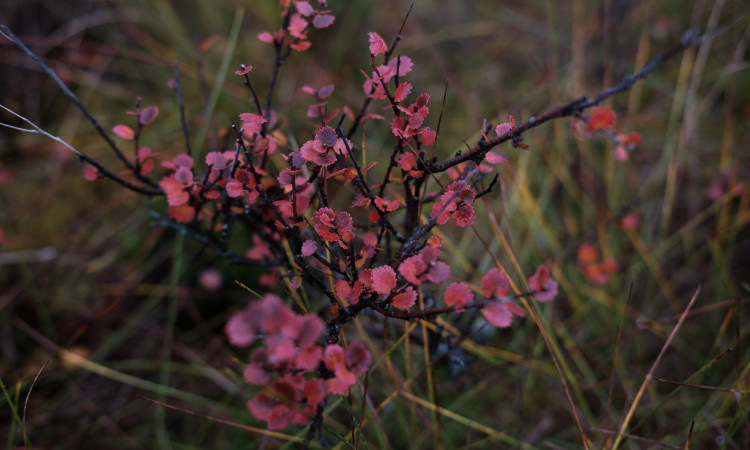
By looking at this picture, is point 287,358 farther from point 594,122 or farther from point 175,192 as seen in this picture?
point 594,122

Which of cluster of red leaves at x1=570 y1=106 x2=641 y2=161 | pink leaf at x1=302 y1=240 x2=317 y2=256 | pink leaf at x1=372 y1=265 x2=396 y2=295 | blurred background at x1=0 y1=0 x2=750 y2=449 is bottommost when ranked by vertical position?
blurred background at x1=0 y1=0 x2=750 y2=449

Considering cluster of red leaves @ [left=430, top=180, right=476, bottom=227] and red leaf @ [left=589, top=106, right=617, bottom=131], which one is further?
cluster of red leaves @ [left=430, top=180, right=476, bottom=227]

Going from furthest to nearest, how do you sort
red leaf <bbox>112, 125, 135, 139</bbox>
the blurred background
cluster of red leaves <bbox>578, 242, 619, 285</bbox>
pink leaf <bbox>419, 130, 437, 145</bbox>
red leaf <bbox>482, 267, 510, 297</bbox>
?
cluster of red leaves <bbox>578, 242, 619, 285</bbox>, the blurred background, red leaf <bbox>112, 125, 135, 139</bbox>, pink leaf <bbox>419, 130, 437, 145</bbox>, red leaf <bbox>482, 267, 510, 297</bbox>

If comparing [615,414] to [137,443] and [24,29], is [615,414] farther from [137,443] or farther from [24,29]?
[24,29]

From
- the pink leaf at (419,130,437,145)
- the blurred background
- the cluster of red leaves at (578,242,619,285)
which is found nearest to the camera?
the pink leaf at (419,130,437,145)

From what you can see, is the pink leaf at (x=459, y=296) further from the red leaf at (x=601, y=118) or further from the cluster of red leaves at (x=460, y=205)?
the red leaf at (x=601, y=118)

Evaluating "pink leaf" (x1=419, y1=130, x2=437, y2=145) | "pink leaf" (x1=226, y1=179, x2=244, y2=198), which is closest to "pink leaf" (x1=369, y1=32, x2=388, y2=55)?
"pink leaf" (x1=419, y1=130, x2=437, y2=145)

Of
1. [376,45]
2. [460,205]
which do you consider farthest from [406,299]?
[376,45]

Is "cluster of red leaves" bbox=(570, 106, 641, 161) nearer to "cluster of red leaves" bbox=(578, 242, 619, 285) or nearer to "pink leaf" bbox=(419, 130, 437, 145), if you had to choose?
"pink leaf" bbox=(419, 130, 437, 145)
